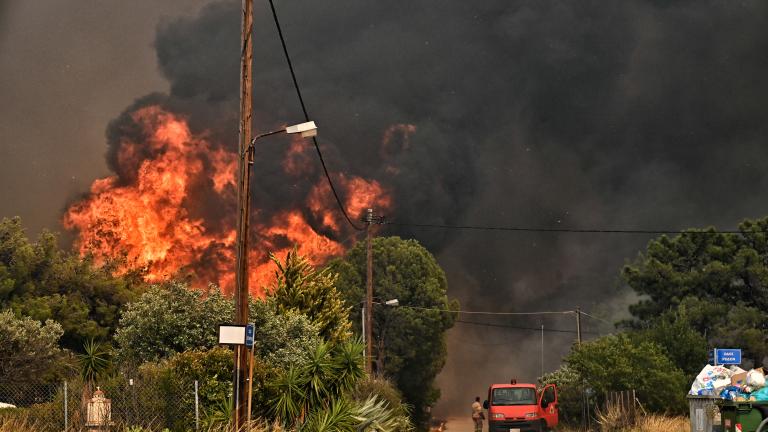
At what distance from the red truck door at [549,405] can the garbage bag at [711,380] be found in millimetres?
14414

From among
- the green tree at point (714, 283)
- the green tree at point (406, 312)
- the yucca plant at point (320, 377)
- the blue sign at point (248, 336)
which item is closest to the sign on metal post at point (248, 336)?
the blue sign at point (248, 336)

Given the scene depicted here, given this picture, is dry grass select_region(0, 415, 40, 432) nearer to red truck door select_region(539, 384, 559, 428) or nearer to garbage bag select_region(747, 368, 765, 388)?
garbage bag select_region(747, 368, 765, 388)

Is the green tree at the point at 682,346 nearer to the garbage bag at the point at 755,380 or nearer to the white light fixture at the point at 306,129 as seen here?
the garbage bag at the point at 755,380

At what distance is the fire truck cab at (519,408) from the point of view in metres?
40.9

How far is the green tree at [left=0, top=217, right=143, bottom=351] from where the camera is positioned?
173ft

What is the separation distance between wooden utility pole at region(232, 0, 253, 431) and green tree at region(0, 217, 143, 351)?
32160mm

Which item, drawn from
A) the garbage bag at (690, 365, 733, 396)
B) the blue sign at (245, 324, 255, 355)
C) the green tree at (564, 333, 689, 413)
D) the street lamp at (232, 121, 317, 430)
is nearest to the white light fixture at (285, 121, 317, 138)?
the street lamp at (232, 121, 317, 430)

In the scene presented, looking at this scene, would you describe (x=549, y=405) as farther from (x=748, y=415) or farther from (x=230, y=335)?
(x=230, y=335)

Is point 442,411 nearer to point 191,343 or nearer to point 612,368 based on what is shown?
point 612,368

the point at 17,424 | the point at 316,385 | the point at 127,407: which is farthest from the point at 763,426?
the point at 17,424

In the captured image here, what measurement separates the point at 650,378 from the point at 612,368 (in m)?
1.67

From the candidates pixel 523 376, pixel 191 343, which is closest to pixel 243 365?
pixel 191 343

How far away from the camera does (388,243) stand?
82.7 meters

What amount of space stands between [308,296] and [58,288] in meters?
19.7
